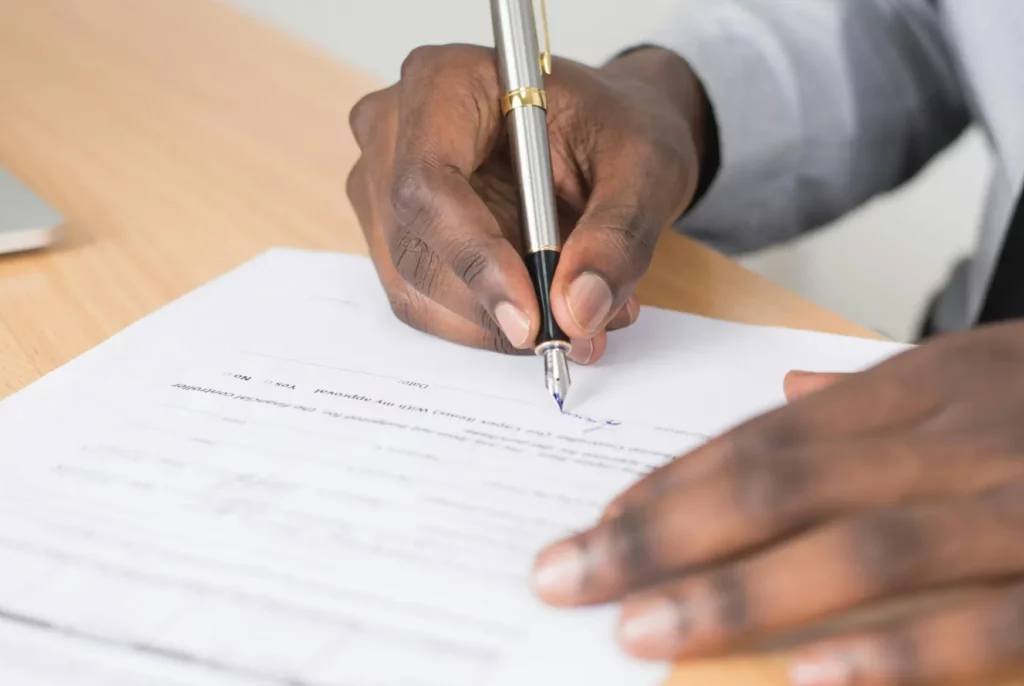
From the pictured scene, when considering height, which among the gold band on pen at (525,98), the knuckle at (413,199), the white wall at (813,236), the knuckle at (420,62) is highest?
the knuckle at (420,62)

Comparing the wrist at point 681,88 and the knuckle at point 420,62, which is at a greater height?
the knuckle at point 420,62

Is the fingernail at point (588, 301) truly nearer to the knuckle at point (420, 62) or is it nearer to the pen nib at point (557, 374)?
→ the pen nib at point (557, 374)

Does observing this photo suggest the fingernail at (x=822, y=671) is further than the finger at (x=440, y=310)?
No

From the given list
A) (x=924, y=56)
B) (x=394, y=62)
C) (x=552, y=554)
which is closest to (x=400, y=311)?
(x=552, y=554)

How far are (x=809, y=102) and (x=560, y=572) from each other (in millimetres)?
526

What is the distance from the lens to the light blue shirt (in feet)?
2.05

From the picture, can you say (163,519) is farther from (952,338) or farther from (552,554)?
(952,338)

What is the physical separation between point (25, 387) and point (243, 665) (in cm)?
21

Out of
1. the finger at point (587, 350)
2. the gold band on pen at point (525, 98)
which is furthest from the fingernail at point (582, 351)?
the gold band on pen at point (525, 98)

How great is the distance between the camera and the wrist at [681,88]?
579mm

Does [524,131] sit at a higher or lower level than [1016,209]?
higher

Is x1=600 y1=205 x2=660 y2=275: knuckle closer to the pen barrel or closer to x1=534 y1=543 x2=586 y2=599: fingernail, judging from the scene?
the pen barrel

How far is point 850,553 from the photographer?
0.79 ft

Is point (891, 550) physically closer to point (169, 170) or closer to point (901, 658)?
point (901, 658)
